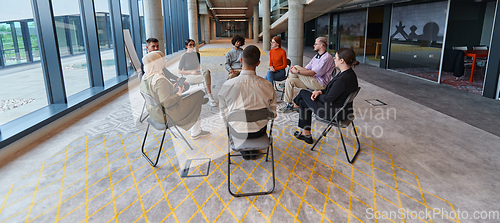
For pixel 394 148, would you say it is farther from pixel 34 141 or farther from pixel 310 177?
pixel 34 141

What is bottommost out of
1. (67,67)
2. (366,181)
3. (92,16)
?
(366,181)

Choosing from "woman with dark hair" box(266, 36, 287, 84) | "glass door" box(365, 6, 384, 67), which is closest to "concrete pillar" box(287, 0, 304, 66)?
"woman with dark hair" box(266, 36, 287, 84)

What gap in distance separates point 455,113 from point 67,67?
12.9 m

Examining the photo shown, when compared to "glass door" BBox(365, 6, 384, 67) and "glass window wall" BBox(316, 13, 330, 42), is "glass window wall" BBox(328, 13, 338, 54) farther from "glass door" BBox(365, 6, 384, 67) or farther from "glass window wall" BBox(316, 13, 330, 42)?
"glass door" BBox(365, 6, 384, 67)

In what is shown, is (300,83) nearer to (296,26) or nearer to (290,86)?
(290,86)

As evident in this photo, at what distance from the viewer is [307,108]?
10.9 feet

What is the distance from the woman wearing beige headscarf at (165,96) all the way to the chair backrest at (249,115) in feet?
3.12

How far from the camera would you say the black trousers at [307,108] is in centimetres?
311

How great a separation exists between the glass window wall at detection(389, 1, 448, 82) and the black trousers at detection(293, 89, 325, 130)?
6303mm

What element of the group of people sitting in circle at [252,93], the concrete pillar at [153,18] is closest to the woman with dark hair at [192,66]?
the group of people sitting in circle at [252,93]

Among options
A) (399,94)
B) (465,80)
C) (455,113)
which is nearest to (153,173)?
(455,113)

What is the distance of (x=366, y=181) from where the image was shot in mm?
2621

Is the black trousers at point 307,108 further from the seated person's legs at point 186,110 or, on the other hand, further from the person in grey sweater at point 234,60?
the person in grey sweater at point 234,60

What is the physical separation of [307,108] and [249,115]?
130 cm
